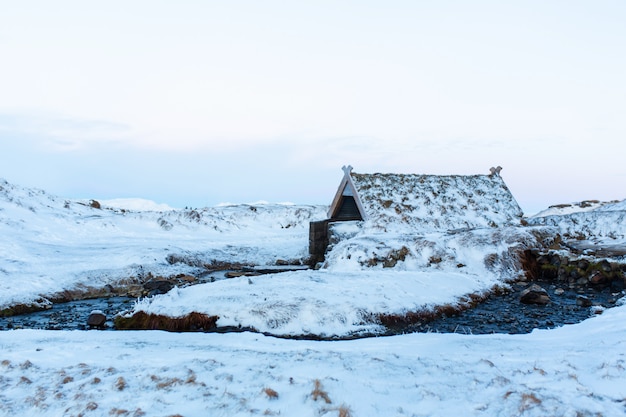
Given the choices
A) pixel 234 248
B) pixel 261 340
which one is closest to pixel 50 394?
pixel 261 340

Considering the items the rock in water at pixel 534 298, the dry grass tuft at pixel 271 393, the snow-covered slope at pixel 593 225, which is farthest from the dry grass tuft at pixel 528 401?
the snow-covered slope at pixel 593 225

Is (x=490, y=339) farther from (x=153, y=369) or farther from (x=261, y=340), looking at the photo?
(x=153, y=369)

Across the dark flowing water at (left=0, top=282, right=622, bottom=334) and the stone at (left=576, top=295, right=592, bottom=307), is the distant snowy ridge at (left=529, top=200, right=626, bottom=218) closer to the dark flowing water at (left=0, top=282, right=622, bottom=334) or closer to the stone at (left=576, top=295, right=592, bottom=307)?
the dark flowing water at (left=0, top=282, right=622, bottom=334)

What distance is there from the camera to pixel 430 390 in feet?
17.4

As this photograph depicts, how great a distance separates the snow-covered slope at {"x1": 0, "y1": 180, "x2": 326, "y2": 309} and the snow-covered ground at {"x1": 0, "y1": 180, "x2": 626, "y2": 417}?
0.41 ft

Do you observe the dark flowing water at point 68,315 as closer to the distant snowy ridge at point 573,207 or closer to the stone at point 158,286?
the stone at point 158,286

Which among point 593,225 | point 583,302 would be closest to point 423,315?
point 583,302

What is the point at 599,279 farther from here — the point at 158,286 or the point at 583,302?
the point at 158,286

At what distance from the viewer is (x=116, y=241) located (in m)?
20.8

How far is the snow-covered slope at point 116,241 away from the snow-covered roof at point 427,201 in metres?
4.01

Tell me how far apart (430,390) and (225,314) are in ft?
18.8

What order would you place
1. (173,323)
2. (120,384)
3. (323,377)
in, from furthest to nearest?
1. (173,323)
2. (323,377)
3. (120,384)

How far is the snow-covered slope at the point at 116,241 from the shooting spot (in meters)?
15.5

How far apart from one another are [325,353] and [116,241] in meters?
16.7
